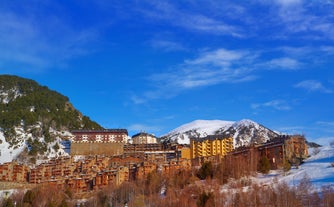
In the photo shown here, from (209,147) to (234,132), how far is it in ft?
235

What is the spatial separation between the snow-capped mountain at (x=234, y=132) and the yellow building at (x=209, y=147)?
42.2 m

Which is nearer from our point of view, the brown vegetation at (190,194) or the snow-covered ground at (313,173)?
the brown vegetation at (190,194)

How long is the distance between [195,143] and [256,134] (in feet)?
226

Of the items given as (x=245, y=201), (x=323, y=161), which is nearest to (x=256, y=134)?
(x=323, y=161)

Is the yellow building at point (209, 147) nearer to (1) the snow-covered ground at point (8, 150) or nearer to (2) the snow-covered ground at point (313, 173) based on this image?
(2) the snow-covered ground at point (313, 173)

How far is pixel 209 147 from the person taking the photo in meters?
89.1

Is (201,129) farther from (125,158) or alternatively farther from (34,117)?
(125,158)

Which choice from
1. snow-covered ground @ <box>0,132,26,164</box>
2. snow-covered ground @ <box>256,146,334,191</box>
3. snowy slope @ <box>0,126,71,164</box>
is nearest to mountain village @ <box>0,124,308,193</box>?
snowy slope @ <box>0,126,71,164</box>

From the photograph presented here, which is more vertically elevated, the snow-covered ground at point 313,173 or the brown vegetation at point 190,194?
the snow-covered ground at point 313,173

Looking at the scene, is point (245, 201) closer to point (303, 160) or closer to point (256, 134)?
point (303, 160)

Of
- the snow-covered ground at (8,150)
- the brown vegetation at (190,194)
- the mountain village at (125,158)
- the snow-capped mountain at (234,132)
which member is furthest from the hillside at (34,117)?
the snow-capped mountain at (234,132)

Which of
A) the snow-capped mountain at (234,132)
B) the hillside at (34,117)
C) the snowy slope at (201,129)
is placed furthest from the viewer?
the snowy slope at (201,129)

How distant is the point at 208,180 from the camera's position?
203ft

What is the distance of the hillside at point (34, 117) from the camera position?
95.8 metres
